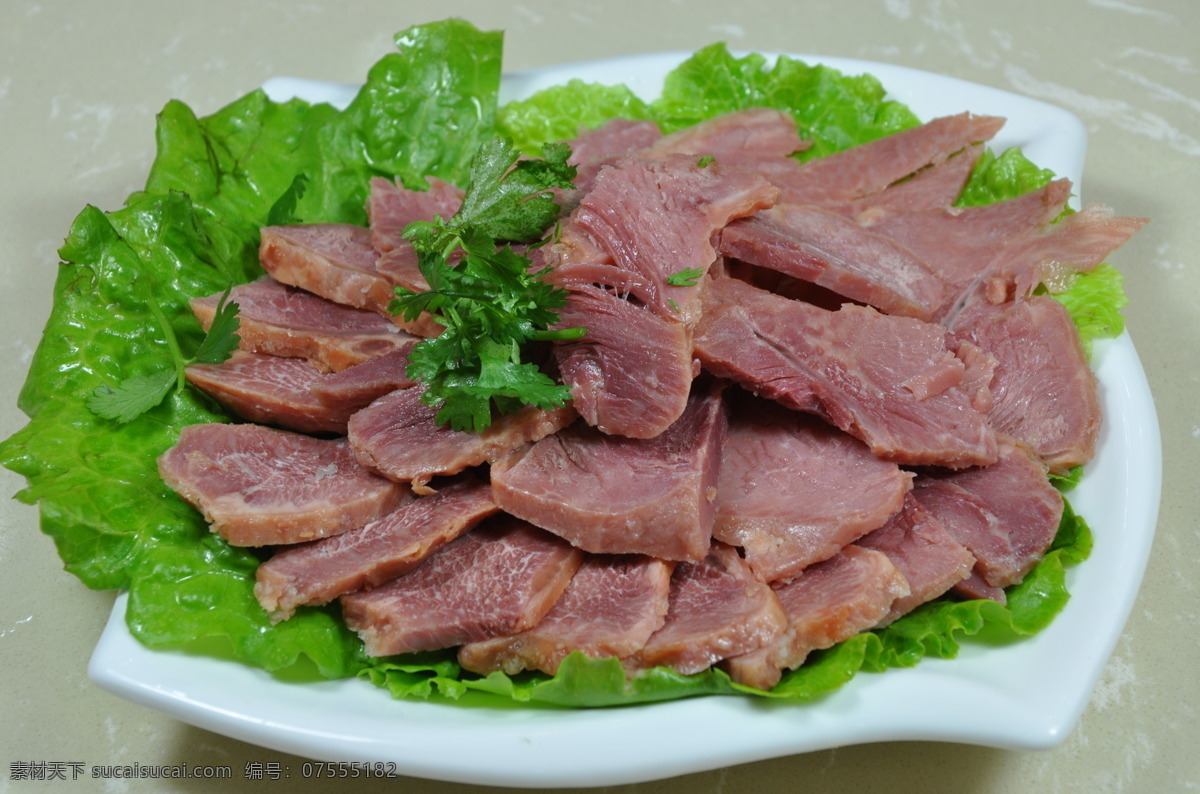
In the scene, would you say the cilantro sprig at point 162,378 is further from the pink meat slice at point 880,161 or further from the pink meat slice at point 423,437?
the pink meat slice at point 880,161

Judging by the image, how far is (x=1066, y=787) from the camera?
3.74 m

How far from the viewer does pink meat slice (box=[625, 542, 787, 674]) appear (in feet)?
10.4

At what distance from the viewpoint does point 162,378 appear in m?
4.02

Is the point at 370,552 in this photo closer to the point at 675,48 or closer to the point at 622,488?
the point at 622,488

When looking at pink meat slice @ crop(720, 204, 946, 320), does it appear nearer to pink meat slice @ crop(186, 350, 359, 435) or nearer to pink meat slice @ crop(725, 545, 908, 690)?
pink meat slice @ crop(725, 545, 908, 690)

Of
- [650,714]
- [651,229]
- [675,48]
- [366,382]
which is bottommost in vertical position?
[650,714]

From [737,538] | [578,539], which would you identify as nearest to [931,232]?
[737,538]

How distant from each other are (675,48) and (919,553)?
5149mm

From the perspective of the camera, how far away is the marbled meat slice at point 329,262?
414 cm

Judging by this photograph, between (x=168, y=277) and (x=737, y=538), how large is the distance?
9.04 ft

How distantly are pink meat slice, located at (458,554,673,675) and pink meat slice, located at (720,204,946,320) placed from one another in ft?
4.31

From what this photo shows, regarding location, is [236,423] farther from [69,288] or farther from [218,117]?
[218,117]

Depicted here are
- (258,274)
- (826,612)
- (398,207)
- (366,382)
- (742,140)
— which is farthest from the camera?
(742,140)

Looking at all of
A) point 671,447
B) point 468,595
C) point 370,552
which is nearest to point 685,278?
point 671,447
